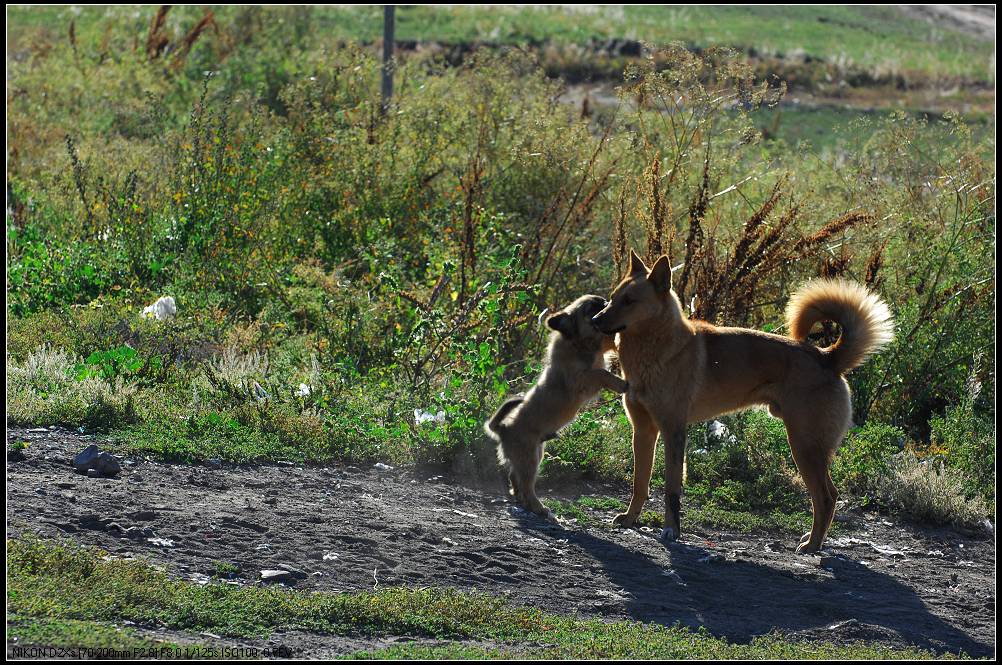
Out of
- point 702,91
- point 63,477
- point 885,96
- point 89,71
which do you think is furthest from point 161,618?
point 885,96

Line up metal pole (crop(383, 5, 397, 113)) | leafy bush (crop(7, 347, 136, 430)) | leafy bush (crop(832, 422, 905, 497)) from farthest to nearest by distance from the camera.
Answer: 1. metal pole (crop(383, 5, 397, 113))
2. leafy bush (crop(832, 422, 905, 497))
3. leafy bush (crop(7, 347, 136, 430))

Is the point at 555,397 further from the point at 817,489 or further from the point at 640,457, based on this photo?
the point at 817,489

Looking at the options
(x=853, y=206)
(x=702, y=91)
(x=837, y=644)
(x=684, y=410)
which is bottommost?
(x=837, y=644)

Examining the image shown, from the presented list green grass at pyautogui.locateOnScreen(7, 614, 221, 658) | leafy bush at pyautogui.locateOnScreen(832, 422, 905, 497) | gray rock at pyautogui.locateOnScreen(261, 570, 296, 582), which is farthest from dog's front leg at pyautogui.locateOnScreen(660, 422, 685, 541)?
green grass at pyautogui.locateOnScreen(7, 614, 221, 658)

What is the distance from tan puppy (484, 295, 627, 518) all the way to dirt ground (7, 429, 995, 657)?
29cm

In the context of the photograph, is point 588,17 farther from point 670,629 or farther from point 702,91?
point 670,629

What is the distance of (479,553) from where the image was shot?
7.15 m

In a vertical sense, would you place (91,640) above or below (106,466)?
above

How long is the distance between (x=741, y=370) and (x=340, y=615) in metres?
3.47

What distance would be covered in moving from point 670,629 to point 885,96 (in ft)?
114

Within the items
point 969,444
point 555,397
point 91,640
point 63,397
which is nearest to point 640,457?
point 555,397

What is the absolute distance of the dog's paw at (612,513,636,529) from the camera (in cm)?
827

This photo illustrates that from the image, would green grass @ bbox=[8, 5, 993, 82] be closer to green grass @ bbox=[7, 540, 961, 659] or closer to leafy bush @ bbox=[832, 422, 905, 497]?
leafy bush @ bbox=[832, 422, 905, 497]

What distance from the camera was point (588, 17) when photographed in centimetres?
4616
